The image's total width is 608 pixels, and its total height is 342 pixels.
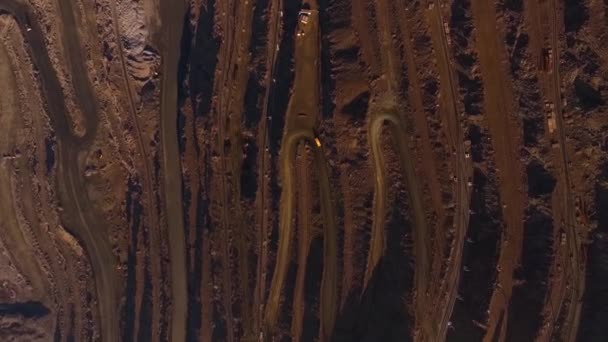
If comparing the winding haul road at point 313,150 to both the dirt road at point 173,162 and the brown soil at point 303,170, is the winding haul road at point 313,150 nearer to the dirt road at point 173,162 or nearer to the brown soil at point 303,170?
the brown soil at point 303,170

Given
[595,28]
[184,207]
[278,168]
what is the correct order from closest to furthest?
[595,28]
[278,168]
[184,207]

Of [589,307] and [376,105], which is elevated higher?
[376,105]

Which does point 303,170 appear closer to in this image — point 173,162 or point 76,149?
point 173,162

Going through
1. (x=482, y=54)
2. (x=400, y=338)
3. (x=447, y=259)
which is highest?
(x=482, y=54)

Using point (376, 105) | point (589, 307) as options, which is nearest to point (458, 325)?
point (589, 307)

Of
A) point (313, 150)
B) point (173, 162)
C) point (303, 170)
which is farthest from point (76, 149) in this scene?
point (313, 150)

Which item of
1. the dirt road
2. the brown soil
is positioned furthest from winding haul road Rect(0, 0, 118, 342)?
the dirt road

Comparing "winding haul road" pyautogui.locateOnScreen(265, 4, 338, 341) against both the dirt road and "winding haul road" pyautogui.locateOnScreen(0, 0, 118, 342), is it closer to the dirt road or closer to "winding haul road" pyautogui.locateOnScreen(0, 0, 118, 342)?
the dirt road

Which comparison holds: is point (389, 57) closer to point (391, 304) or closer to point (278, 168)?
point (278, 168)
